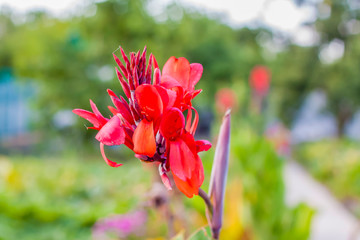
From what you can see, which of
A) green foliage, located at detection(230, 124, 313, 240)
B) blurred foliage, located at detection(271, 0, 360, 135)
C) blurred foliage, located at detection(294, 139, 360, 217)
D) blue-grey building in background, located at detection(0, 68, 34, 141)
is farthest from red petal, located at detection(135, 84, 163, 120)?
blurred foliage, located at detection(271, 0, 360, 135)

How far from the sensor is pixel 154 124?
453 millimetres

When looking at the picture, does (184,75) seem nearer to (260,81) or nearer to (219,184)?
(219,184)

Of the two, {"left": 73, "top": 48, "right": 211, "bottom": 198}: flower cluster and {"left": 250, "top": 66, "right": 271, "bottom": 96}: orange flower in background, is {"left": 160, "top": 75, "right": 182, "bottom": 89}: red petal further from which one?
{"left": 250, "top": 66, "right": 271, "bottom": 96}: orange flower in background

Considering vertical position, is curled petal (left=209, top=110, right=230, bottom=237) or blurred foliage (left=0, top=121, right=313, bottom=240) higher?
curled petal (left=209, top=110, right=230, bottom=237)

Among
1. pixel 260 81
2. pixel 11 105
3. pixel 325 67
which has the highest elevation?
pixel 325 67

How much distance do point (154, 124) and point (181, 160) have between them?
58 millimetres

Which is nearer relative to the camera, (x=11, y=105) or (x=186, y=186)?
(x=186, y=186)

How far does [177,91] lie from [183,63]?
0.13ft

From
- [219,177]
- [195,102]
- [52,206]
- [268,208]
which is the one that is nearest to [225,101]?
[268,208]

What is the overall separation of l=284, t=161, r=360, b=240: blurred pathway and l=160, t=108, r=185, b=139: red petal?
6.54ft

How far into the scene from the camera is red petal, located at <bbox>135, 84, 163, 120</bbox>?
422mm

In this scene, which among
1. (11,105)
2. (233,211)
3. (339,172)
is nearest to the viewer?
(233,211)

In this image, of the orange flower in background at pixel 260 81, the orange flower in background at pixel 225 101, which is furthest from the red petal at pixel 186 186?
the orange flower in background at pixel 260 81

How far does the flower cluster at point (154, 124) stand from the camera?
42cm
